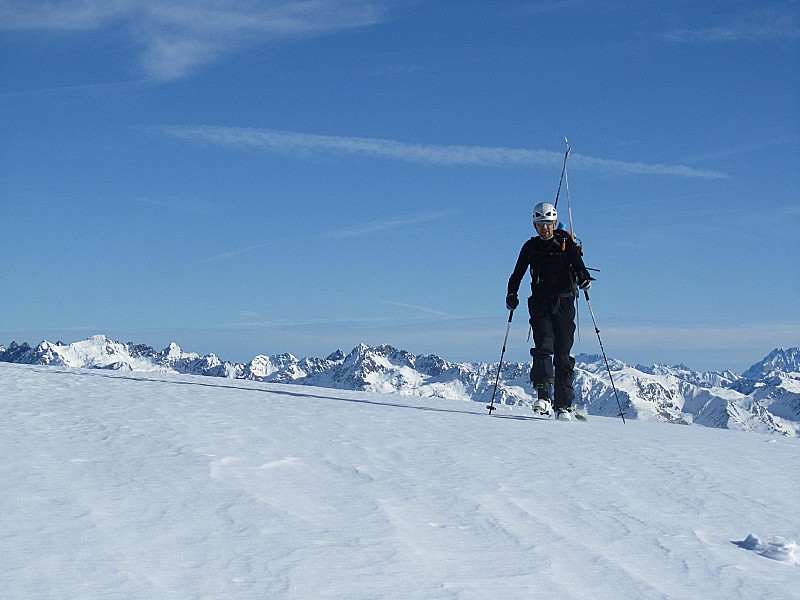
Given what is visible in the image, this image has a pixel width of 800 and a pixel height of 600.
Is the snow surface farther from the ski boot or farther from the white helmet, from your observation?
the white helmet

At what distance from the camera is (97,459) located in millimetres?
5641

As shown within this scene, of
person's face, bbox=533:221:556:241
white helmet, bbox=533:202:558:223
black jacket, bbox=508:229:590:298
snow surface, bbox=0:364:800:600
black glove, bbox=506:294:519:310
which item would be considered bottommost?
snow surface, bbox=0:364:800:600

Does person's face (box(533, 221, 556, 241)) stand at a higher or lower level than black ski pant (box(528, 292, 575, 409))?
higher

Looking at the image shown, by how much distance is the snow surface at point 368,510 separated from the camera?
360cm

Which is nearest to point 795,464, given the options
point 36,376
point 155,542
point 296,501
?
point 296,501

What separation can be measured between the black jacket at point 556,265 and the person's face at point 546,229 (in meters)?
0.06

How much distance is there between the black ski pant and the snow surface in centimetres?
256

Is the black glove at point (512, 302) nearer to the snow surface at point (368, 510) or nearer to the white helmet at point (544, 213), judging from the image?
the white helmet at point (544, 213)

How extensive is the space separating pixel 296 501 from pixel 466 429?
12.5 feet

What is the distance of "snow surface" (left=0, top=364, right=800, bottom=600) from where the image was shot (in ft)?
11.8

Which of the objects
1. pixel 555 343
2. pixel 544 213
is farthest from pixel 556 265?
pixel 555 343

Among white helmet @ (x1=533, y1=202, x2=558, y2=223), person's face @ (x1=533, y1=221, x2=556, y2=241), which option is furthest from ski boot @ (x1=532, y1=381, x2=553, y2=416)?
white helmet @ (x1=533, y1=202, x2=558, y2=223)

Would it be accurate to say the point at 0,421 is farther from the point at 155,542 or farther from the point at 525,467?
the point at 525,467

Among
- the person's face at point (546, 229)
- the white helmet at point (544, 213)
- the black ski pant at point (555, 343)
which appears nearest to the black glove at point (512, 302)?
the black ski pant at point (555, 343)
